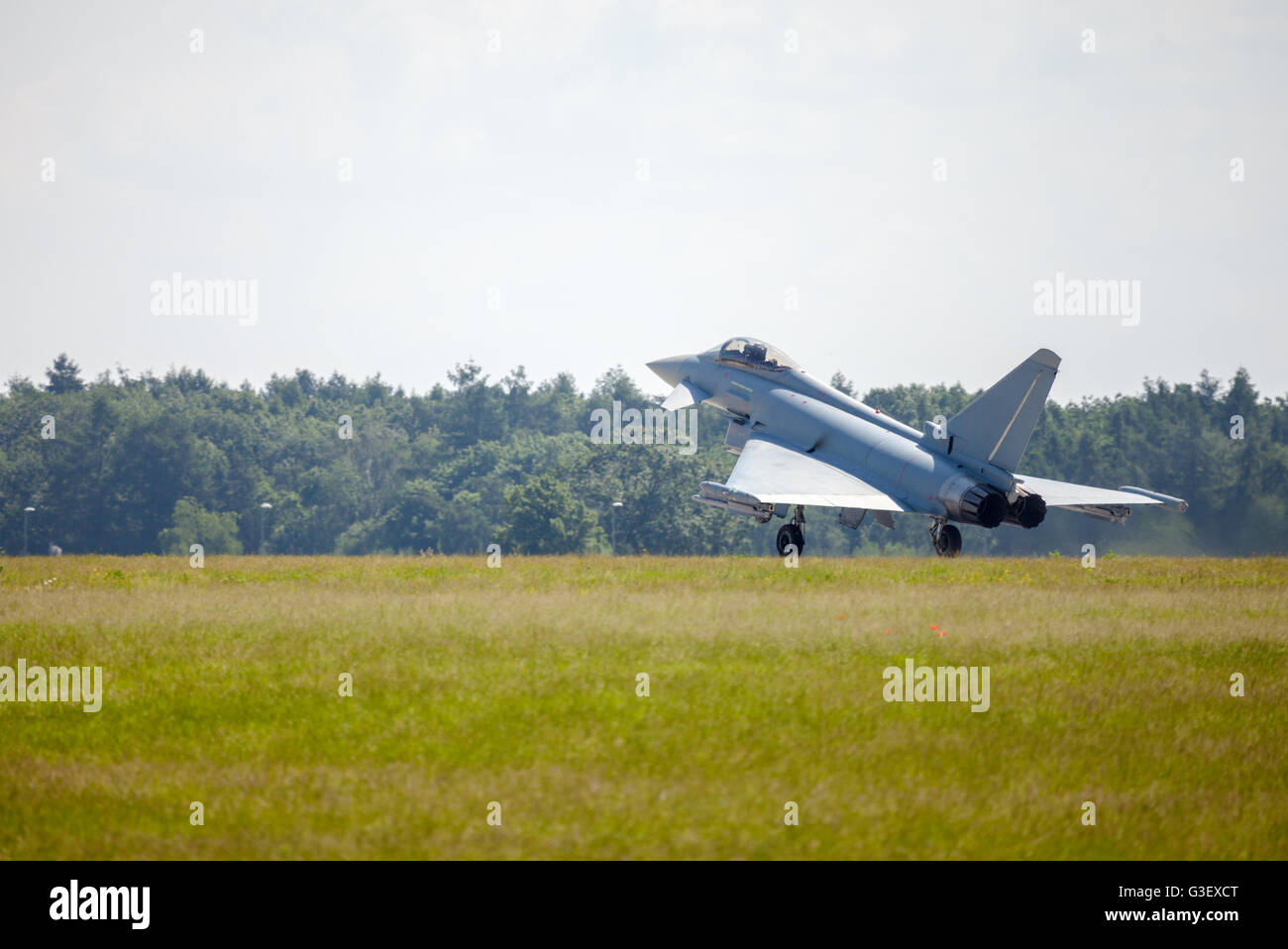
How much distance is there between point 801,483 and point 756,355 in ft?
19.6

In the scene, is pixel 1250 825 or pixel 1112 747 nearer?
pixel 1250 825

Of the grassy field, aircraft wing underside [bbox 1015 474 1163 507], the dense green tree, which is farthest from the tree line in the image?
the grassy field

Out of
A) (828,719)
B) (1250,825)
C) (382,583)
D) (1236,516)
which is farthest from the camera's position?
(1236,516)

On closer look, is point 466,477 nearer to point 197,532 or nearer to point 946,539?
point 197,532

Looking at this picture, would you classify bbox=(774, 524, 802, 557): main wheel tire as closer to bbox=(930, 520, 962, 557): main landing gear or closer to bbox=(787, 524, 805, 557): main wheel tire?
bbox=(787, 524, 805, 557): main wheel tire

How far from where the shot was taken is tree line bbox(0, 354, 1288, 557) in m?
98.6

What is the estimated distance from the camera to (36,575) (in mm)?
28016

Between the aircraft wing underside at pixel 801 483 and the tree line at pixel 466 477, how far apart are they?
4508 centimetres

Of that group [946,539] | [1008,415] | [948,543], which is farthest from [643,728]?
[948,543]

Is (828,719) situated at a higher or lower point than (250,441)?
lower
